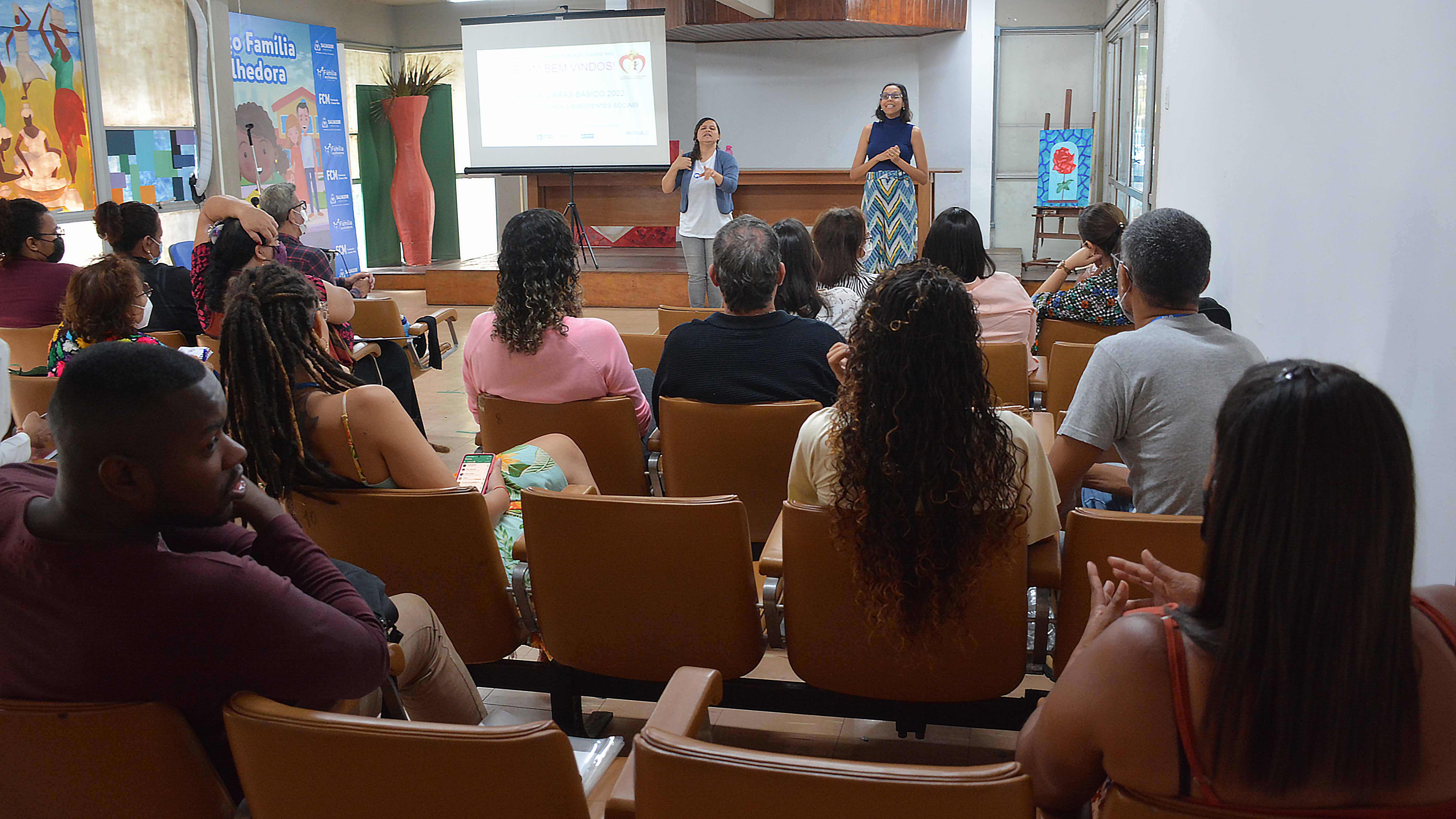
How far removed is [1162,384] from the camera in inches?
82.8

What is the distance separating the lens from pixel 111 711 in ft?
3.82

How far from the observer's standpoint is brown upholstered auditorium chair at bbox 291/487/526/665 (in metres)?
1.95

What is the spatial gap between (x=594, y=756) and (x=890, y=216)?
6244 millimetres

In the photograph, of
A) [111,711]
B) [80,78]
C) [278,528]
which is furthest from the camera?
[80,78]

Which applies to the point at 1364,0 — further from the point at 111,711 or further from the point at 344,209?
the point at 344,209

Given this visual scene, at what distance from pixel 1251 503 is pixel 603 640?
51.1 inches

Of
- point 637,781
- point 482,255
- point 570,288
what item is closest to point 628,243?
A: point 482,255

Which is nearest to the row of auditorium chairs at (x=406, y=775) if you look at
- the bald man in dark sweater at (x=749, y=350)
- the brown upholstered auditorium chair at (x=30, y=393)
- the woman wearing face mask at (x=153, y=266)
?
the bald man in dark sweater at (x=749, y=350)

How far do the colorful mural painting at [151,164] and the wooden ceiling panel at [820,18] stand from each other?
391 centimetres

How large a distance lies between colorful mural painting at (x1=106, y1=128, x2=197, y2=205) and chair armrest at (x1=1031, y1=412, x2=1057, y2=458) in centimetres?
692

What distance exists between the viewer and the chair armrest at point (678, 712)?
124cm

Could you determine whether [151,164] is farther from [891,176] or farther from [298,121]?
[891,176]

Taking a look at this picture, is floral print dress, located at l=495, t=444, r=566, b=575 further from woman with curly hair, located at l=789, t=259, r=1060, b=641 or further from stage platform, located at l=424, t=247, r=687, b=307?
stage platform, located at l=424, t=247, r=687, b=307

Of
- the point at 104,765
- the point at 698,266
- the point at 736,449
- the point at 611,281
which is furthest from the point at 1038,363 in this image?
the point at 611,281
